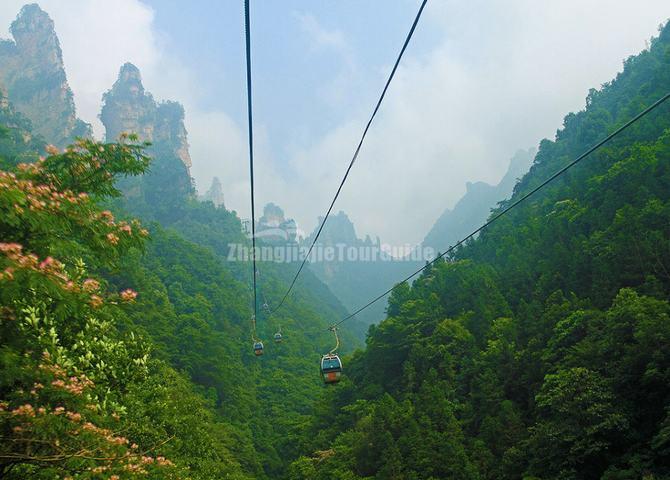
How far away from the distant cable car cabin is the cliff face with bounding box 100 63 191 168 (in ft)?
284

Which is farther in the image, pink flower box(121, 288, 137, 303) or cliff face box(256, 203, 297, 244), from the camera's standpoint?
cliff face box(256, 203, 297, 244)

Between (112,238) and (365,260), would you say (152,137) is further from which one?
(365,260)

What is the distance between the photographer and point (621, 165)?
28.8 m

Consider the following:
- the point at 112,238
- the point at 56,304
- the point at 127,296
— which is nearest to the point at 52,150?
the point at 112,238

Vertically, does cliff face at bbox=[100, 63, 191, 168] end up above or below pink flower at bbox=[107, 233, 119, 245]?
above

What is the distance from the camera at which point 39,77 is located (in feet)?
243

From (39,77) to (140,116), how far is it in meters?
21.0

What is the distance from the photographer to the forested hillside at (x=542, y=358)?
13.6 meters

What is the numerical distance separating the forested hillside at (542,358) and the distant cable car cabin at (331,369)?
281 inches

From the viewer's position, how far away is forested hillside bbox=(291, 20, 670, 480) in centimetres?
1359

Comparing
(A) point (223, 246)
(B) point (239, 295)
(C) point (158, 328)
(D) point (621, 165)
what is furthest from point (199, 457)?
(A) point (223, 246)

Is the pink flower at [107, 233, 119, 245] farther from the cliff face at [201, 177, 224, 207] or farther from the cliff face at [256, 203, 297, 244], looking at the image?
the cliff face at [201, 177, 224, 207]

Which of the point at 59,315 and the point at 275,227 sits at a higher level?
the point at 275,227

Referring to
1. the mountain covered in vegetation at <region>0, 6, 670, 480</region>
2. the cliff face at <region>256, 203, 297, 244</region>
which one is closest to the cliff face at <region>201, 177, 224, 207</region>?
the cliff face at <region>256, 203, 297, 244</region>
